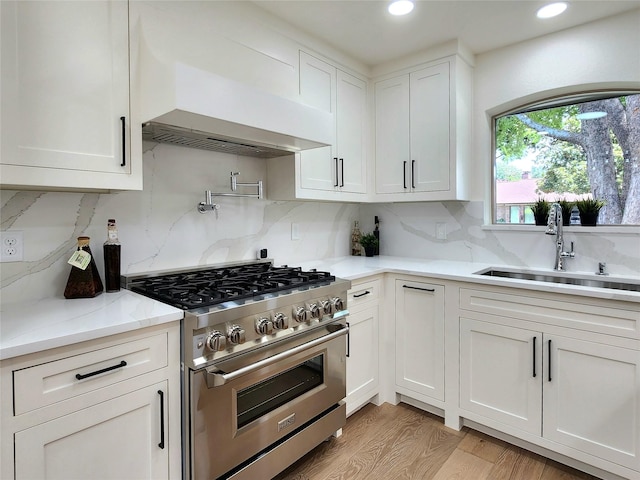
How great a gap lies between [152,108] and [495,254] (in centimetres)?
235

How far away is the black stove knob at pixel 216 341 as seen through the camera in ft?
4.51

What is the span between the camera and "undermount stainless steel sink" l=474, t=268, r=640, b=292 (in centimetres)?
206

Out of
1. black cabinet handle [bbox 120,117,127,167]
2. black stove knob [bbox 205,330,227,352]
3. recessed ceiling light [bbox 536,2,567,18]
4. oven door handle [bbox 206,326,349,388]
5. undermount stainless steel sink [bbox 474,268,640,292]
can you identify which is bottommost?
oven door handle [bbox 206,326,349,388]

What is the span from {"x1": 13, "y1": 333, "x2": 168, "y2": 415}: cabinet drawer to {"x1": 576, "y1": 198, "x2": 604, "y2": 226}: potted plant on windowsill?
2462 millimetres

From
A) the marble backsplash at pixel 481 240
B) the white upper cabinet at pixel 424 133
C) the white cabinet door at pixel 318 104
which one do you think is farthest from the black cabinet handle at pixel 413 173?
the white cabinet door at pixel 318 104

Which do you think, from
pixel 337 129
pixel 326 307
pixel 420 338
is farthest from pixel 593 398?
pixel 337 129

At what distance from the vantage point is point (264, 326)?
155 centimetres

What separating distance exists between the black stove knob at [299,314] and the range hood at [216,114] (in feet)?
2.78

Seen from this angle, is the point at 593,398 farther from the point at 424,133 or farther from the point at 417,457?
the point at 424,133

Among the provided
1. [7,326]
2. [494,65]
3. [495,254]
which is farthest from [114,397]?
[494,65]

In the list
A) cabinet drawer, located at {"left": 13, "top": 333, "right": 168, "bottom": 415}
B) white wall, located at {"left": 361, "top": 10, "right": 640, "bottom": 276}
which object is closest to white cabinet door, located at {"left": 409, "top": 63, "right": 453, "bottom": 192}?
white wall, located at {"left": 361, "top": 10, "right": 640, "bottom": 276}

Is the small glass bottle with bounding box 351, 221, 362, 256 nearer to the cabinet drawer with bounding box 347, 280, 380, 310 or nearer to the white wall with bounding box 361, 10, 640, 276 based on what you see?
the white wall with bounding box 361, 10, 640, 276

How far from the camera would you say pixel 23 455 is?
105 cm

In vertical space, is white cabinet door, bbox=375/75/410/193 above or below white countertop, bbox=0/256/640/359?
above
